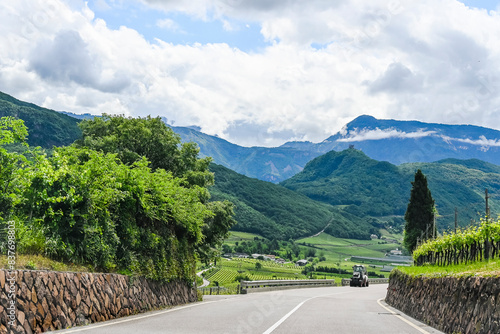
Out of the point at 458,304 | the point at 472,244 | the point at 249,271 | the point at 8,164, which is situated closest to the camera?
the point at 458,304

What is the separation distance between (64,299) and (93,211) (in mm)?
3087

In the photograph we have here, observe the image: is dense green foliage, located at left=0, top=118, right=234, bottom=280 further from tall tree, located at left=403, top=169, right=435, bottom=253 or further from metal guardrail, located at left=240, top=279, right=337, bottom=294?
tall tree, located at left=403, top=169, right=435, bottom=253

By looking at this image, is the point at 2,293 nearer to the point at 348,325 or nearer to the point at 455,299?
the point at 348,325

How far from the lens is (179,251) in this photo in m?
18.6

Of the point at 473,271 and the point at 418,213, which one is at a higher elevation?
the point at 418,213

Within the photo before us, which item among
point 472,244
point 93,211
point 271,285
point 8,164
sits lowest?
point 271,285

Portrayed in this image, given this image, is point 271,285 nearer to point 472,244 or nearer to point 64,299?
point 472,244

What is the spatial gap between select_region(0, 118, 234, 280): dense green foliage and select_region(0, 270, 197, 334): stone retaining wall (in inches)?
31.7

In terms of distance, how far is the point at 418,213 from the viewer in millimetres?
65125

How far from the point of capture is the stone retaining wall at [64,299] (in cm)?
746

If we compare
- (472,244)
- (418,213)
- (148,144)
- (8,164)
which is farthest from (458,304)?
(418,213)

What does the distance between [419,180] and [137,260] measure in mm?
58916

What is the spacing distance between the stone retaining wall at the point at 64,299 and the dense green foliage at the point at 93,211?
0.81 m

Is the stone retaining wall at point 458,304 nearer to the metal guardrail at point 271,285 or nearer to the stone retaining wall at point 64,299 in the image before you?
the stone retaining wall at point 64,299
